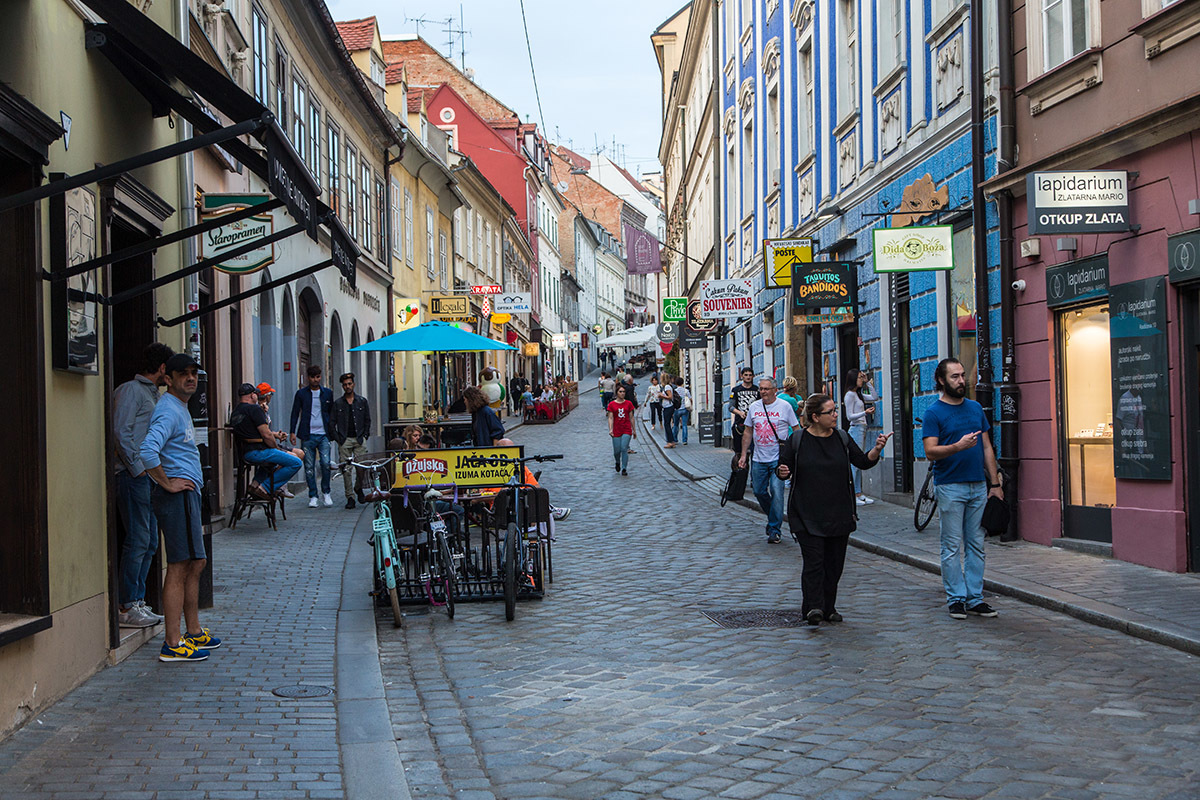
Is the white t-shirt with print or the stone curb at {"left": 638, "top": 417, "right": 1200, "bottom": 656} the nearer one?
the stone curb at {"left": 638, "top": 417, "right": 1200, "bottom": 656}

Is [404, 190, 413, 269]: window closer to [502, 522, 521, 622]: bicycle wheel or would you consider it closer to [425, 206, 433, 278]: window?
[425, 206, 433, 278]: window

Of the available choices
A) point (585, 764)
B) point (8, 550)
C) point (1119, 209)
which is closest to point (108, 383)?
point (8, 550)

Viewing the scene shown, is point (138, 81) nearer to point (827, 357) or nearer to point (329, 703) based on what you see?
point (329, 703)

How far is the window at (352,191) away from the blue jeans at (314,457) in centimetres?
792

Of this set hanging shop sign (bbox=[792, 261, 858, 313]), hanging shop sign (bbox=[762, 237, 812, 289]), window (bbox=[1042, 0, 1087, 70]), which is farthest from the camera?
hanging shop sign (bbox=[762, 237, 812, 289])

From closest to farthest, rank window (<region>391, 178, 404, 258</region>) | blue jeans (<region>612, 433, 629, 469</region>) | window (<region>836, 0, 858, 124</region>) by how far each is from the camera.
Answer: window (<region>836, 0, 858, 124</region>)
blue jeans (<region>612, 433, 629, 469</region>)
window (<region>391, 178, 404, 258</region>)

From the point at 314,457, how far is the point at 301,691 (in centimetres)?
1049

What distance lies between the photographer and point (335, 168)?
899 inches

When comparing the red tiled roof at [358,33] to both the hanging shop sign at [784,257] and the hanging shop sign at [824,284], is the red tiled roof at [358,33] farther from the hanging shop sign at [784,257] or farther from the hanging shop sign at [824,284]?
the hanging shop sign at [824,284]

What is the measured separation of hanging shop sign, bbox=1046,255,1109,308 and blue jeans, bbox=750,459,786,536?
323 cm

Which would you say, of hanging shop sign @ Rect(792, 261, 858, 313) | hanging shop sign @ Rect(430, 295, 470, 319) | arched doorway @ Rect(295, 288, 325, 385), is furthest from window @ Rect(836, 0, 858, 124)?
hanging shop sign @ Rect(430, 295, 470, 319)

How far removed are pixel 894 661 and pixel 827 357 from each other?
13.6m

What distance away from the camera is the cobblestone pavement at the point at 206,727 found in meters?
4.76

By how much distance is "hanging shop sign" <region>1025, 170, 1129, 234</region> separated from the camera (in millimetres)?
10117
